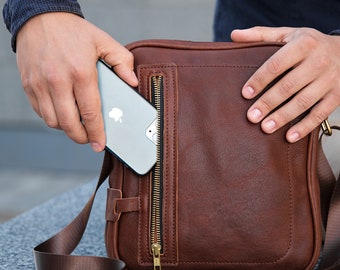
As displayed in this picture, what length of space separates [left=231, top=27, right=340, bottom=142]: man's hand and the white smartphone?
0.50 feet

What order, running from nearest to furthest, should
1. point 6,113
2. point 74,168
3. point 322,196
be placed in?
point 322,196
point 74,168
point 6,113

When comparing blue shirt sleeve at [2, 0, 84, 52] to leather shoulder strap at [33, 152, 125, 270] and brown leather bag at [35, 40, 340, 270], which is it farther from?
leather shoulder strap at [33, 152, 125, 270]

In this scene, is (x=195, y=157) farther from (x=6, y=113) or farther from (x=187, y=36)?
(x=6, y=113)

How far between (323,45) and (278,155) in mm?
191

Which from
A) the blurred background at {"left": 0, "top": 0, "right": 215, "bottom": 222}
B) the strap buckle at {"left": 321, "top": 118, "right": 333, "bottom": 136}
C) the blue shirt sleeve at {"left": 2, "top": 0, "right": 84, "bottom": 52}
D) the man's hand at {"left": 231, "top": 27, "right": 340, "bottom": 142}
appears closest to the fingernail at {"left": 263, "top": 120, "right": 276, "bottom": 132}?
→ the man's hand at {"left": 231, "top": 27, "right": 340, "bottom": 142}

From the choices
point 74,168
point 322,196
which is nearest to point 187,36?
point 74,168

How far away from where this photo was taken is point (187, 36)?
12.1 ft

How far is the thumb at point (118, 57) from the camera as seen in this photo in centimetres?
102

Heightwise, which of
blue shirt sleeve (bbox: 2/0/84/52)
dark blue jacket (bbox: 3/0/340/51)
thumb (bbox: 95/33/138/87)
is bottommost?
thumb (bbox: 95/33/138/87)

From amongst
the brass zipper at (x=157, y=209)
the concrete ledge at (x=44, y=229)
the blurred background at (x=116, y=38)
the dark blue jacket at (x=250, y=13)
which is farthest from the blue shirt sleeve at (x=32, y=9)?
the blurred background at (x=116, y=38)

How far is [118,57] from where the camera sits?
1.02m

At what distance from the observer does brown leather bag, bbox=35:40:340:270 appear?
1.02 metres

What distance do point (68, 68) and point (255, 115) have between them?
28 cm

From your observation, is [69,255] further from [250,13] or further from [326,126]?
[250,13]
